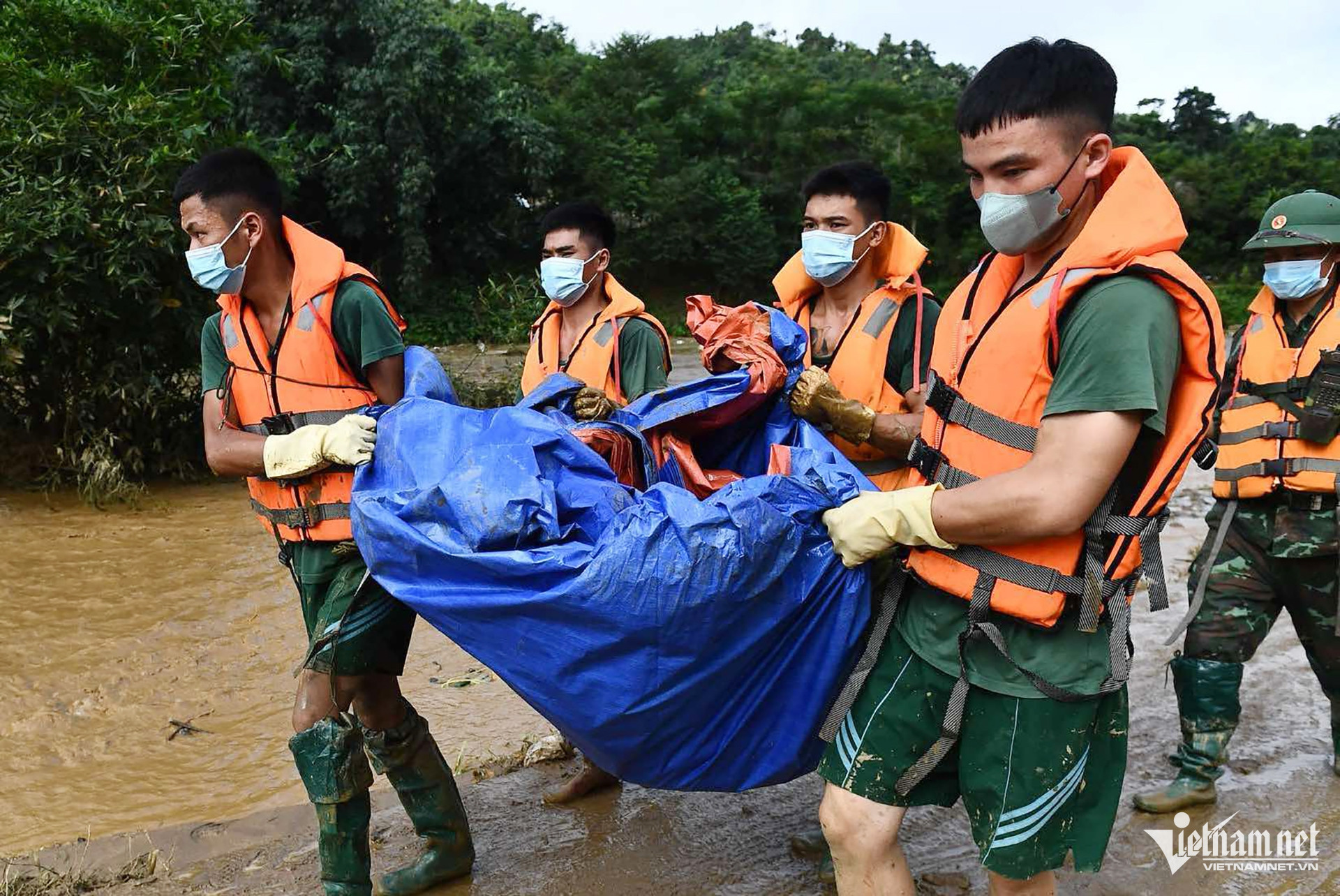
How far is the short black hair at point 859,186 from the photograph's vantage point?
11.5ft

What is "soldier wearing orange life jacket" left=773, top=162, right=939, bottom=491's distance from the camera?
3.25 meters

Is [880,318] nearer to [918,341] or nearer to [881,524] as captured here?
[918,341]

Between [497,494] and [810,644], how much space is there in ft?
2.57

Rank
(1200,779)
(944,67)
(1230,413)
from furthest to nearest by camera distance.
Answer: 1. (944,67)
2. (1230,413)
3. (1200,779)

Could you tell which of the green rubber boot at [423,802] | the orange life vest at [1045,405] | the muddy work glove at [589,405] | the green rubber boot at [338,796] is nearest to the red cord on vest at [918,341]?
the muddy work glove at [589,405]

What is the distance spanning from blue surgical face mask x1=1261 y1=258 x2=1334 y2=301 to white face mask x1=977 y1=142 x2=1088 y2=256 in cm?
248

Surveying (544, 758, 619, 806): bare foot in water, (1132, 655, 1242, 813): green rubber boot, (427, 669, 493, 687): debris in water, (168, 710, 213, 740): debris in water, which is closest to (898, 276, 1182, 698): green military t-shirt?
(544, 758, 619, 806): bare foot in water

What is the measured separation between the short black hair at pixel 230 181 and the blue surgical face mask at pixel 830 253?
1.70m

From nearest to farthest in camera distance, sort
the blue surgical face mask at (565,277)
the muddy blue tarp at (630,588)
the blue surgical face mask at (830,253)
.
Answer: the muddy blue tarp at (630,588)
the blue surgical face mask at (830,253)
the blue surgical face mask at (565,277)

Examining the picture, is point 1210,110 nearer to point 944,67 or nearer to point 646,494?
point 944,67

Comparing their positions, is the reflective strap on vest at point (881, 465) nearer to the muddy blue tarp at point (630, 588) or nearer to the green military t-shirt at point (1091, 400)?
the muddy blue tarp at point (630, 588)

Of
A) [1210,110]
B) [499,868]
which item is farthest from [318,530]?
[1210,110]

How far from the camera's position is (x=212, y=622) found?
5980mm

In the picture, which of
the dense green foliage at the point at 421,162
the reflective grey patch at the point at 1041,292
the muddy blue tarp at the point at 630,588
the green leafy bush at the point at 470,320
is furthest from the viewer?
the green leafy bush at the point at 470,320
